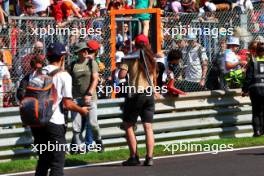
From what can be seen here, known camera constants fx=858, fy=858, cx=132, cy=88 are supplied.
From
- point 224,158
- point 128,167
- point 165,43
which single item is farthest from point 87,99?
point 165,43

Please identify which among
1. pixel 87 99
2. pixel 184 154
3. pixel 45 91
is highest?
pixel 45 91

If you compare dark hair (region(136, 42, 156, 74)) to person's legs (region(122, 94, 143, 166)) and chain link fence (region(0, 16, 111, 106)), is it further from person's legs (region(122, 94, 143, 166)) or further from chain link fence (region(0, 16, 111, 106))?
chain link fence (region(0, 16, 111, 106))

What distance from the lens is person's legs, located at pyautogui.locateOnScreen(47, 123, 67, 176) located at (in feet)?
29.7

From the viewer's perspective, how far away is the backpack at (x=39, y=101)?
351 inches

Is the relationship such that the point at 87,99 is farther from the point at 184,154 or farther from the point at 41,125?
the point at 41,125

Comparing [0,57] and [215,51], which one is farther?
[215,51]

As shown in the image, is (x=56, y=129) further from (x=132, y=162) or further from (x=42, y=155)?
(x=132, y=162)

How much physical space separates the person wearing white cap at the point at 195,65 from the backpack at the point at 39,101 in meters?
7.11

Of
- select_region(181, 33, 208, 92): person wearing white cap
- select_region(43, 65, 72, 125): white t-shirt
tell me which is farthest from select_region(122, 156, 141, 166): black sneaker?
select_region(181, 33, 208, 92): person wearing white cap

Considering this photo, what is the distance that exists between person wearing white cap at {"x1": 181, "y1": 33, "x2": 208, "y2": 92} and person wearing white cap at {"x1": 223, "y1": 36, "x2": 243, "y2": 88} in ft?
1.35

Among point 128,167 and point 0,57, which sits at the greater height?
point 0,57

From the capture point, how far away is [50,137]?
913cm

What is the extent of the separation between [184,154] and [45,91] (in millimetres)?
5183

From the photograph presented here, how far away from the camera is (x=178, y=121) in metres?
15.0
